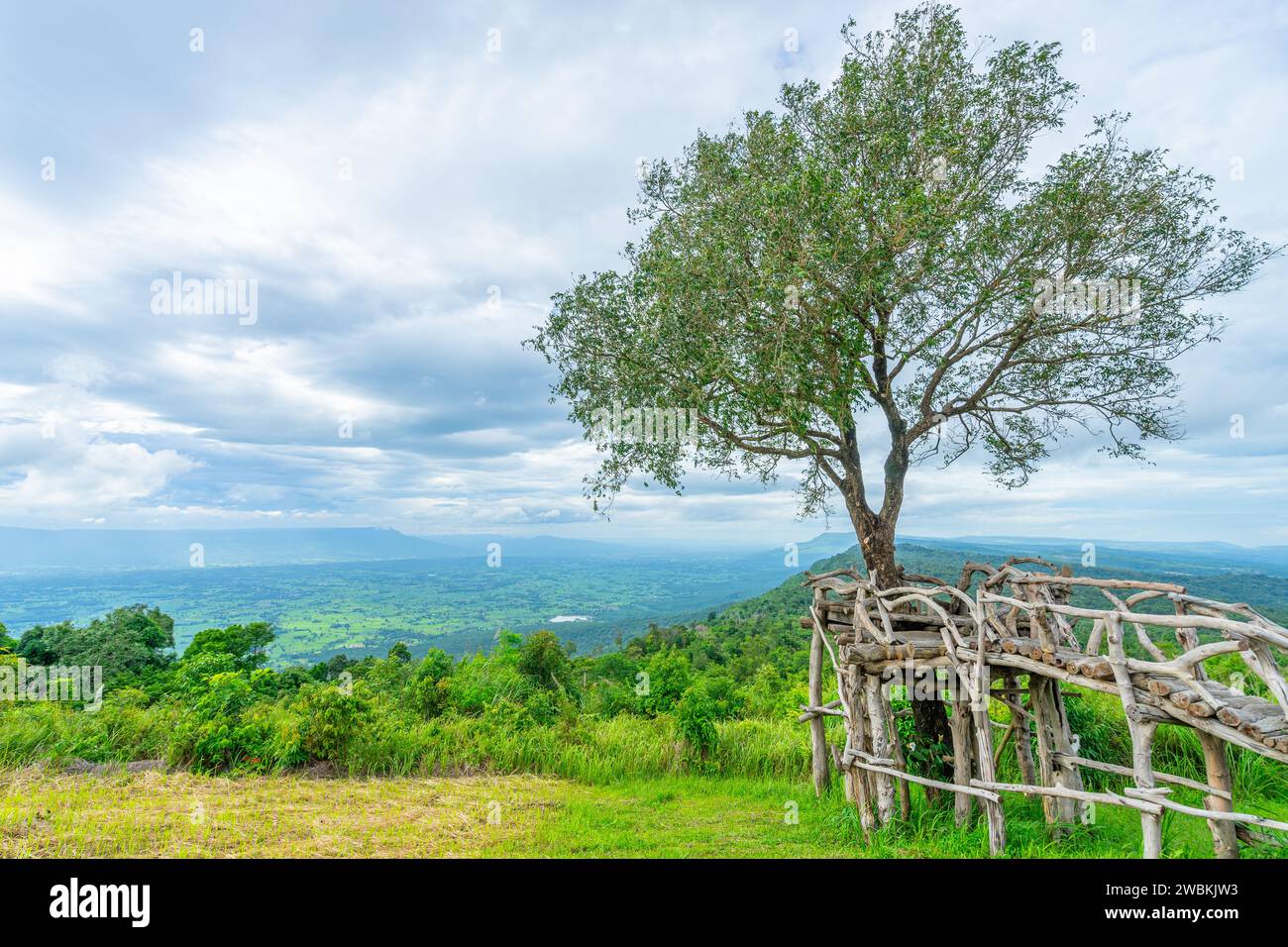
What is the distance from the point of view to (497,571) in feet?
632

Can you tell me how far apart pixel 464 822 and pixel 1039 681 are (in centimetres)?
649

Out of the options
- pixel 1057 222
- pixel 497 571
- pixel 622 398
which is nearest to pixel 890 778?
pixel 622 398

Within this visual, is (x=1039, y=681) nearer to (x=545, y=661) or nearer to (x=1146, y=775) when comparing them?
(x=1146, y=775)

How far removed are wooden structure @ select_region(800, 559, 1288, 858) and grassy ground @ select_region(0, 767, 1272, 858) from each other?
1.31 feet

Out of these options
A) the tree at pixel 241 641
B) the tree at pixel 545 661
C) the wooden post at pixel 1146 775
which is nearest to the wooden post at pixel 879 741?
the wooden post at pixel 1146 775

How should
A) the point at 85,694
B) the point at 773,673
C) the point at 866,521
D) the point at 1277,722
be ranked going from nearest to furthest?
1. the point at 1277,722
2. the point at 866,521
3. the point at 85,694
4. the point at 773,673

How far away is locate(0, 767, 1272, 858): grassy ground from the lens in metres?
5.75

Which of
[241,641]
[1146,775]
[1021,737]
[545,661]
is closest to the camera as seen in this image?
[1146,775]

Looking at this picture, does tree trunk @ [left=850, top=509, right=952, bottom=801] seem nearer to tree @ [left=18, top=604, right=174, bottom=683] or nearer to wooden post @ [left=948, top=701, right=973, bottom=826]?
wooden post @ [left=948, top=701, right=973, bottom=826]

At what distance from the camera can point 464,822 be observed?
6.92 meters

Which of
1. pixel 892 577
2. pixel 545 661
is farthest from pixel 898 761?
pixel 545 661

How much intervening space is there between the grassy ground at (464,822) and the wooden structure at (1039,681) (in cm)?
40
